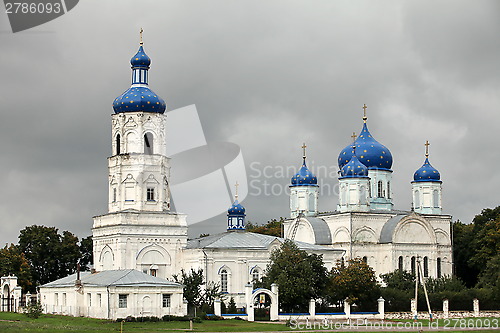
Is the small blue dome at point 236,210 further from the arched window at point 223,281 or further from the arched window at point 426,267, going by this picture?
the arched window at point 426,267

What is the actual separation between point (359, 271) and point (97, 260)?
15234 millimetres

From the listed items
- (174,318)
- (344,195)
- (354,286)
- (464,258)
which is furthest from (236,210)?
(464,258)

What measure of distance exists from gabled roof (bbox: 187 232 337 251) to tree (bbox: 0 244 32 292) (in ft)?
37.1

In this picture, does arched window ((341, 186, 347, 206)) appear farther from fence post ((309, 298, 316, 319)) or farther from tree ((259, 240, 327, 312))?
fence post ((309, 298, 316, 319))

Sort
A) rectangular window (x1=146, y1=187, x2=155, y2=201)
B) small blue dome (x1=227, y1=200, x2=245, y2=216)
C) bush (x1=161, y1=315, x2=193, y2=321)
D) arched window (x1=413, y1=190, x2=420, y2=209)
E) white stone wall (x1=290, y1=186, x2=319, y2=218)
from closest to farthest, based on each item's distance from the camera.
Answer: bush (x1=161, y1=315, x2=193, y2=321) < rectangular window (x1=146, y1=187, x2=155, y2=201) < small blue dome (x1=227, y1=200, x2=245, y2=216) < white stone wall (x1=290, y1=186, x2=319, y2=218) < arched window (x1=413, y1=190, x2=420, y2=209)

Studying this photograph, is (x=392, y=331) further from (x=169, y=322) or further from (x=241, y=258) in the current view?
(x=241, y=258)

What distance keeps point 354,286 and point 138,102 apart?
16.0 m

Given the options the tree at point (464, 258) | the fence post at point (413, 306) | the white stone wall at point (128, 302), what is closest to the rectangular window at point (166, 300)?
the white stone wall at point (128, 302)

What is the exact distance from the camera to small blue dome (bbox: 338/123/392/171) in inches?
2630

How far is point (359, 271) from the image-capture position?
176 ft

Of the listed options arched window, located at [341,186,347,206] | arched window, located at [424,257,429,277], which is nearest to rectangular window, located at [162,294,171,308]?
arched window, located at [341,186,347,206]

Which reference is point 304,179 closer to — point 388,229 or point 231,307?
point 388,229

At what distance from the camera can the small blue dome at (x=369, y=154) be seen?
66.8m

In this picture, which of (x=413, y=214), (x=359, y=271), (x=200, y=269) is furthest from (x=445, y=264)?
(x=200, y=269)
